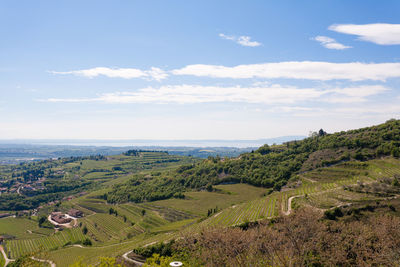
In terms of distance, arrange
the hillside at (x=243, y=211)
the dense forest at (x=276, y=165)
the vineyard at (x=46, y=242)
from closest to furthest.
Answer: the hillside at (x=243, y=211)
the vineyard at (x=46, y=242)
the dense forest at (x=276, y=165)

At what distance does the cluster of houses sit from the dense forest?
1880cm

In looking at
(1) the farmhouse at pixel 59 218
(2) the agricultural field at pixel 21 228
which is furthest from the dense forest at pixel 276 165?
(2) the agricultural field at pixel 21 228

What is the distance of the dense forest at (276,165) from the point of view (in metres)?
→ 102

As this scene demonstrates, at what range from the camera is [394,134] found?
101438 mm

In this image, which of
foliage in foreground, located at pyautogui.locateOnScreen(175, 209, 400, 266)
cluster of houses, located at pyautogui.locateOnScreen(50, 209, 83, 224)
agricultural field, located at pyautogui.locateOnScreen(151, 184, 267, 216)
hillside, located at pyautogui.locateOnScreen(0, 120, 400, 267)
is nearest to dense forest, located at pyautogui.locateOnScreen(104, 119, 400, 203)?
hillside, located at pyautogui.locateOnScreen(0, 120, 400, 267)

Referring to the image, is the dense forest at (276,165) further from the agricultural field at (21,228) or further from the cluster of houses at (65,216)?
the agricultural field at (21,228)

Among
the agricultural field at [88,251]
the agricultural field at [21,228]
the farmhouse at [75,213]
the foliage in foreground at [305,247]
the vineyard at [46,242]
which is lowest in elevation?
the agricultural field at [21,228]

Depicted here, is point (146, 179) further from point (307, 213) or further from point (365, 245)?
point (365, 245)

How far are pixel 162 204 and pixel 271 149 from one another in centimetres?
8173

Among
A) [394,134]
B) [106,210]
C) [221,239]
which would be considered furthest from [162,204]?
[394,134]

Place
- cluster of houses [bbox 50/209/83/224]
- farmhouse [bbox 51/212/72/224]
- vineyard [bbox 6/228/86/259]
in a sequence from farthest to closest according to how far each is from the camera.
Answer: cluster of houses [bbox 50/209/83/224]
farmhouse [bbox 51/212/72/224]
vineyard [bbox 6/228/86/259]

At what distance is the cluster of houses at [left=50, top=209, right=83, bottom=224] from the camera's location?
425 ft

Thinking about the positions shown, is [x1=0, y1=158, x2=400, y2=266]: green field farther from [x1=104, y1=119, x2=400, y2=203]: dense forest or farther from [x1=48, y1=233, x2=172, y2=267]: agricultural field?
[x1=104, y1=119, x2=400, y2=203]: dense forest

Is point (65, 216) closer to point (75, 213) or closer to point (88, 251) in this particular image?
point (75, 213)
